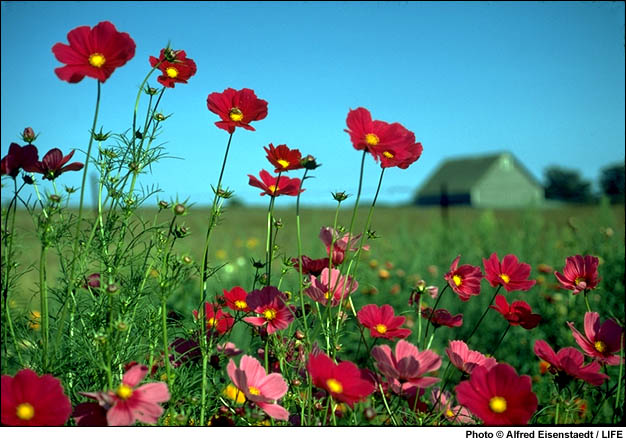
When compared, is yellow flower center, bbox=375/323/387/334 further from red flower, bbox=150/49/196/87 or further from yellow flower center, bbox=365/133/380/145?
red flower, bbox=150/49/196/87

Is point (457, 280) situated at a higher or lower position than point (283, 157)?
lower

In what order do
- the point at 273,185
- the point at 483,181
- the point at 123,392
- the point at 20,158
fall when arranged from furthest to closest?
the point at 483,181 → the point at 273,185 → the point at 20,158 → the point at 123,392

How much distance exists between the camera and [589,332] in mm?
863

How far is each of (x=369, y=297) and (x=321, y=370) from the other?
5.80ft

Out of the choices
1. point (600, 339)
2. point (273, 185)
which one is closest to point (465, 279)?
point (600, 339)

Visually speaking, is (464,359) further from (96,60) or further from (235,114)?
(96,60)

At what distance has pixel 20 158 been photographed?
721mm

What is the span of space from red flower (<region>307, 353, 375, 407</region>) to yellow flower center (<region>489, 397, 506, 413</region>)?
0.15m

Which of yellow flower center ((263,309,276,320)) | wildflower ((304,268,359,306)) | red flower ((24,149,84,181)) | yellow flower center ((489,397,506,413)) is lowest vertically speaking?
yellow flower center ((489,397,506,413))

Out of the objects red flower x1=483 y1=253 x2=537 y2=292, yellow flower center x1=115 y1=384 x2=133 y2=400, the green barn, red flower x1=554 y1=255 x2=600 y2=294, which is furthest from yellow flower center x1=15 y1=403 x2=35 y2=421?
the green barn

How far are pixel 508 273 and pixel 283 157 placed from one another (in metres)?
0.41

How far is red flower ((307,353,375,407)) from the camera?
655 millimetres
